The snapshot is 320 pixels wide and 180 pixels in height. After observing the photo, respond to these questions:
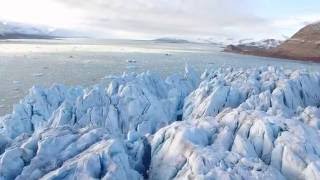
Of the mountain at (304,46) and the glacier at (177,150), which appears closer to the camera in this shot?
the glacier at (177,150)

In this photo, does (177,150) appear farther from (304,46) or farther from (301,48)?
(304,46)

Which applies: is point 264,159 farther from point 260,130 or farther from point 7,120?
point 7,120

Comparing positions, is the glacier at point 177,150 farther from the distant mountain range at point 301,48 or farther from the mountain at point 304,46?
the mountain at point 304,46

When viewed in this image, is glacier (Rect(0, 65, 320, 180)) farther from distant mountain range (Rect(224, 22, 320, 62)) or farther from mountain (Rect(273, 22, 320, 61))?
mountain (Rect(273, 22, 320, 61))

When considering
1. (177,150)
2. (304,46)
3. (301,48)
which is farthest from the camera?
(304,46)

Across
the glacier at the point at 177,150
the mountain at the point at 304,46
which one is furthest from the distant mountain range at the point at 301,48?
the glacier at the point at 177,150

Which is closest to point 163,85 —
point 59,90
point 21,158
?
point 59,90

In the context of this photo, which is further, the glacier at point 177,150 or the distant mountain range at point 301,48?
the distant mountain range at point 301,48

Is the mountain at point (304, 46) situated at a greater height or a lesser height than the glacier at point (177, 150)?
lesser

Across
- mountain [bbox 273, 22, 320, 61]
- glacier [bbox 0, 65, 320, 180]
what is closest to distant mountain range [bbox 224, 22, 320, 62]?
mountain [bbox 273, 22, 320, 61]

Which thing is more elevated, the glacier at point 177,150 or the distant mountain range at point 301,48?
the glacier at point 177,150

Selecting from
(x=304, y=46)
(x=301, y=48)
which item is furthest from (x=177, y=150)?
(x=304, y=46)
